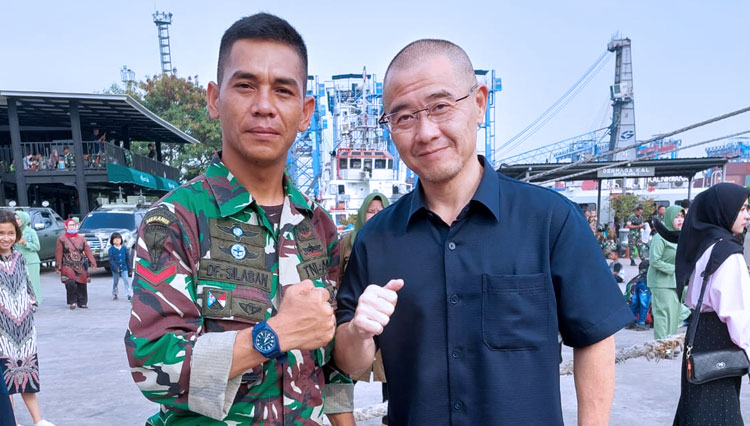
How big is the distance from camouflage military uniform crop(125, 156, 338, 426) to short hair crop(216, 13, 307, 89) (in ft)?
1.16

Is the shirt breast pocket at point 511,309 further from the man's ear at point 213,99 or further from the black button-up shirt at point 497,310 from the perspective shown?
the man's ear at point 213,99

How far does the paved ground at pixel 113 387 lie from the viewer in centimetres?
409

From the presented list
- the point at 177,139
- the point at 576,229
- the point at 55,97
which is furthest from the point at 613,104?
the point at 576,229

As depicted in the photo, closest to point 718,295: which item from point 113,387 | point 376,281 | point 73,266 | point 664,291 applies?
point 376,281

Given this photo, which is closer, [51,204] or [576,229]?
[576,229]

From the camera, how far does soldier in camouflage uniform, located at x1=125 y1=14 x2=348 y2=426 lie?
4.20 feet

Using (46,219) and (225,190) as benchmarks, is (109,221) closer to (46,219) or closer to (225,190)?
(46,219)

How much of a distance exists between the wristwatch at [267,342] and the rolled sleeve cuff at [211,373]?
6 centimetres

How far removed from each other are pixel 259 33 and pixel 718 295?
2.99 metres

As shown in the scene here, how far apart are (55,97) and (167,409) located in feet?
64.2

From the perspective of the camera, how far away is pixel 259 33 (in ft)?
5.06

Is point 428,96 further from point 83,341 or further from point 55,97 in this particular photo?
point 55,97

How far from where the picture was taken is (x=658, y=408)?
13.7ft

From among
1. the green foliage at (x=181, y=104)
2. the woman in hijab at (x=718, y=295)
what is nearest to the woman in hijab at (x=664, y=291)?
the woman in hijab at (x=718, y=295)
